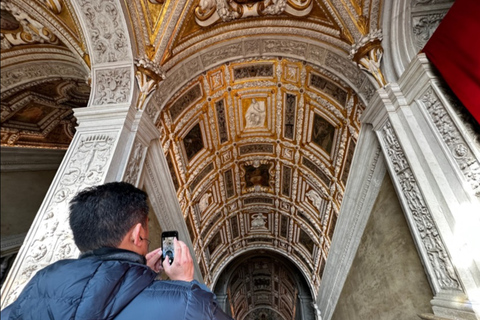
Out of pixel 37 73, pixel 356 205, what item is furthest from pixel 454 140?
pixel 37 73

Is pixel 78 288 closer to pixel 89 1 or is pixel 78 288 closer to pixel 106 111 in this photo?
pixel 106 111

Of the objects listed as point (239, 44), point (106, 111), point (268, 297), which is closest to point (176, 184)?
point (106, 111)

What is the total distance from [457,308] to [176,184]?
20.1 ft

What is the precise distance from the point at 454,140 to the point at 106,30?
5.16 metres

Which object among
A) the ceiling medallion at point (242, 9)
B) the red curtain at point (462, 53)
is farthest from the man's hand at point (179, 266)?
the ceiling medallion at point (242, 9)

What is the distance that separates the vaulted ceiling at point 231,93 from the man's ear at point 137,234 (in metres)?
3.77

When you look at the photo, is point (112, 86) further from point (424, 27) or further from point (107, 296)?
point (424, 27)

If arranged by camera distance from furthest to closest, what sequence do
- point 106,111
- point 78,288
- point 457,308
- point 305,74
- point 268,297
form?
point 268,297 → point 305,74 → point 106,111 → point 457,308 → point 78,288

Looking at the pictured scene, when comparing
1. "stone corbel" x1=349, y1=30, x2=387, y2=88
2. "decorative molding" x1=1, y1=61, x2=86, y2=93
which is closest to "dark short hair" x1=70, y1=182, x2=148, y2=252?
"stone corbel" x1=349, y1=30, x2=387, y2=88

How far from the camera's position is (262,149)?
29.3 ft

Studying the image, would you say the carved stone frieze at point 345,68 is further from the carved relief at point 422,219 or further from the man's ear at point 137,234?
the man's ear at point 137,234

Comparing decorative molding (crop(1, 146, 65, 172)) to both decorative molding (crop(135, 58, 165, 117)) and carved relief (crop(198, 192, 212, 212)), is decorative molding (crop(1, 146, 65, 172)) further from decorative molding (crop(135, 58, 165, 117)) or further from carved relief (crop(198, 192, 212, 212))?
decorative molding (crop(135, 58, 165, 117))

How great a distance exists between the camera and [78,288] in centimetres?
79

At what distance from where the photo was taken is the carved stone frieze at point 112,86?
3.94m
